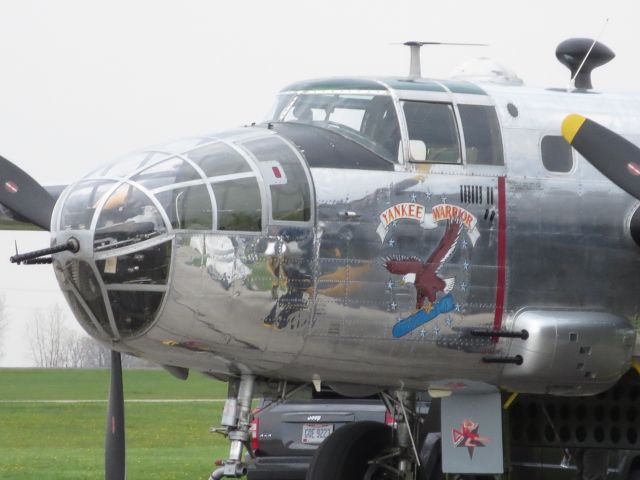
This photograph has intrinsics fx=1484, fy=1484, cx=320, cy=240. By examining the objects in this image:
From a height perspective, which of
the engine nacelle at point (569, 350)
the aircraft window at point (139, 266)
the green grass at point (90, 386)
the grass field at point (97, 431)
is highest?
the aircraft window at point (139, 266)

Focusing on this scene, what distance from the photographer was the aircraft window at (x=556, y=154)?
1245cm

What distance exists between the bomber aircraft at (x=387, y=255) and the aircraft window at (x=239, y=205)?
0.03ft

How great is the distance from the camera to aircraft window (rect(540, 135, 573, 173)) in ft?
40.9

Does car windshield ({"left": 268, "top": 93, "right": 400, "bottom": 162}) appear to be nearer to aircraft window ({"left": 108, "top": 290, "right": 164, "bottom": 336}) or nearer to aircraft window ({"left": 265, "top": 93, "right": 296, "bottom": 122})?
aircraft window ({"left": 265, "top": 93, "right": 296, "bottom": 122})

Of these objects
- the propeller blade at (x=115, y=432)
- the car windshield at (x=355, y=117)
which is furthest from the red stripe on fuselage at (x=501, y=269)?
the propeller blade at (x=115, y=432)

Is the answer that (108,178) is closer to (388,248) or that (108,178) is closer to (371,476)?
(388,248)

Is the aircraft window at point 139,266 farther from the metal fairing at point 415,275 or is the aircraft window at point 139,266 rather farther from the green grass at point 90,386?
the green grass at point 90,386

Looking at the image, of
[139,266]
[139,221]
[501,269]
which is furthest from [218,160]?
[501,269]

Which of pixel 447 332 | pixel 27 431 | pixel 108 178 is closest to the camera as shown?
pixel 108 178

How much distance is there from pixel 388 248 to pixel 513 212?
1199 mm

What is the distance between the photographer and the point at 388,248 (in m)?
11.6

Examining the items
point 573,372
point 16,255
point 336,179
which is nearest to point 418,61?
point 336,179

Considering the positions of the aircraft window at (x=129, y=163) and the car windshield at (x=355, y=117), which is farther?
the car windshield at (x=355, y=117)

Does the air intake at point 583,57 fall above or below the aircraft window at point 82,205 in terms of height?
above
